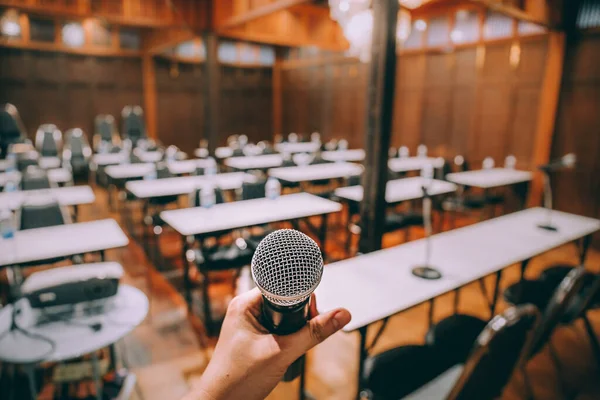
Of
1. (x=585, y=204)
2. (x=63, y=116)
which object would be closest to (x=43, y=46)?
(x=63, y=116)

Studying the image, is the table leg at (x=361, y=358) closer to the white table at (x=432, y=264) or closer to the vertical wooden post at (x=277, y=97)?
the white table at (x=432, y=264)

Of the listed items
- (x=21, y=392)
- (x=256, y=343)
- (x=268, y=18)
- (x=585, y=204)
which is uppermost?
(x=268, y=18)

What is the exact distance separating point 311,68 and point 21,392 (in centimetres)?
945

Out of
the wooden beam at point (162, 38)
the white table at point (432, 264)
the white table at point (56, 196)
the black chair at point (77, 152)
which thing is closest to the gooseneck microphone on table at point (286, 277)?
the white table at point (432, 264)

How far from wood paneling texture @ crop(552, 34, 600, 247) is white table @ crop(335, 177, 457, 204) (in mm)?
2241

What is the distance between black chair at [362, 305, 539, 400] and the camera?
4.25 feet

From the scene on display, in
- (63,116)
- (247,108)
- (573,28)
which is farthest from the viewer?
(247,108)

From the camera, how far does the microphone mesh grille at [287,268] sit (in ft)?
2.26

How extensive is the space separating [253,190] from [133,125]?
6.88 meters

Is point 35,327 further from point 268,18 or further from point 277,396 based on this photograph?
point 268,18

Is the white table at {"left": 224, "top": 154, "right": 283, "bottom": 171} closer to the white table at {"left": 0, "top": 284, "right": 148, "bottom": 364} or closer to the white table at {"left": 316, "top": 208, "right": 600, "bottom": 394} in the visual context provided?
the white table at {"left": 316, "top": 208, "right": 600, "bottom": 394}

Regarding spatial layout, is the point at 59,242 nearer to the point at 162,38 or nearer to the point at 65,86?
the point at 162,38

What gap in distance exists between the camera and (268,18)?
784 centimetres

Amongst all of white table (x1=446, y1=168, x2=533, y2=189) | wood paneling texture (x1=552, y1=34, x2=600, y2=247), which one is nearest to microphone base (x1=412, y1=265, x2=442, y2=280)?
white table (x1=446, y1=168, x2=533, y2=189)
